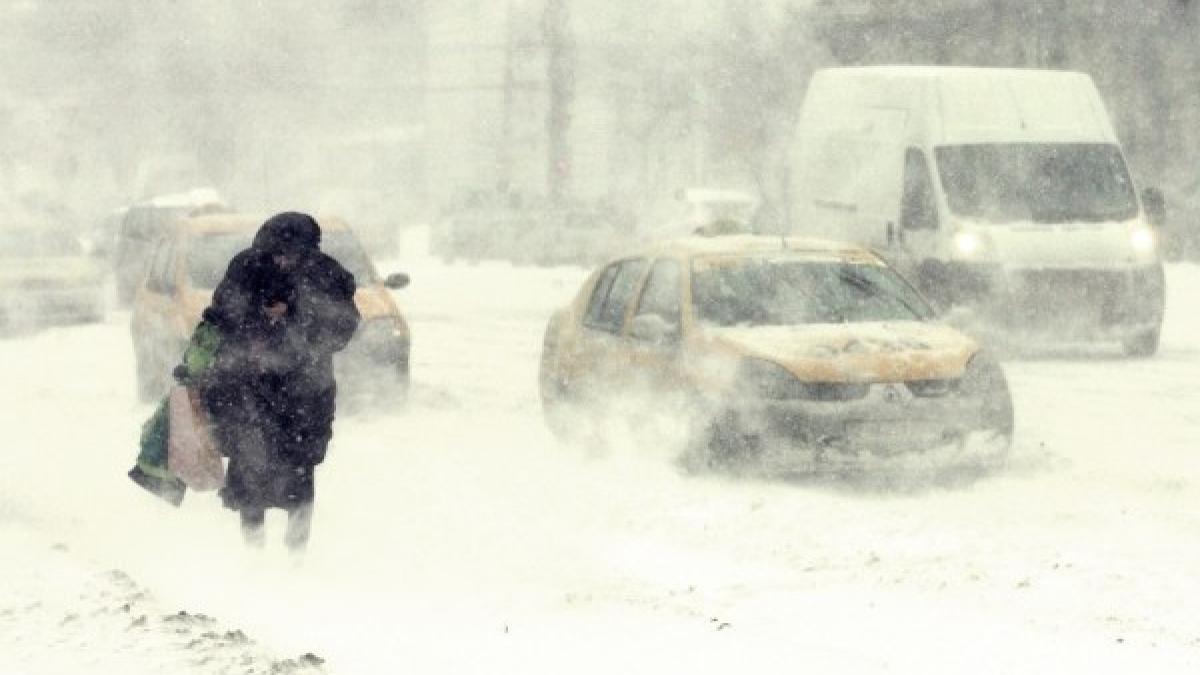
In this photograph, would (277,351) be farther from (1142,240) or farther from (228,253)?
(1142,240)

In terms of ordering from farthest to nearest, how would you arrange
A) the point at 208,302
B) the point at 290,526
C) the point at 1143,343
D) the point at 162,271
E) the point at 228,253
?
the point at 1143,343, the point at 162,271, the point at 228,253, the point at 208,302, the point at 290,526

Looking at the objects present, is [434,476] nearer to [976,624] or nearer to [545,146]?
[976,624]

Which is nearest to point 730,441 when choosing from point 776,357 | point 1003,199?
point 776,357

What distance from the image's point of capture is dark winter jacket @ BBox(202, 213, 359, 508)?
8.75 meters

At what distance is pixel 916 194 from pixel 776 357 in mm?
8424

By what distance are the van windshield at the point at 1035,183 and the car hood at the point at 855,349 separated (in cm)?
746

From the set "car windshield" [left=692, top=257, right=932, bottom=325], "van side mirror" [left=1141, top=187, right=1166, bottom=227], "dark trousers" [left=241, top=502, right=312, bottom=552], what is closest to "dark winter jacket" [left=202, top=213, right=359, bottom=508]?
"dark trousers" [left=241, top=502, right=312, bottom=552]

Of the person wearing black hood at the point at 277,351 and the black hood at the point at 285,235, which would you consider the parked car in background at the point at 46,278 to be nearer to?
the person wearing black hood at the point at 277,351

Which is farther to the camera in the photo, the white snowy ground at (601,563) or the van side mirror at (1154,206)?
the van side mirror at (1154,206)

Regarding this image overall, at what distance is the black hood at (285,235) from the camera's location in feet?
28.5

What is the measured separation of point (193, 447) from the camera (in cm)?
910

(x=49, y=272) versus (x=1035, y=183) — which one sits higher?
(x=1035, y=183)

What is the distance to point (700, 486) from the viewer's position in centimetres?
1102

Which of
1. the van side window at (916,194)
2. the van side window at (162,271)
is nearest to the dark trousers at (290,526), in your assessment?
the van side window at (162,271)
